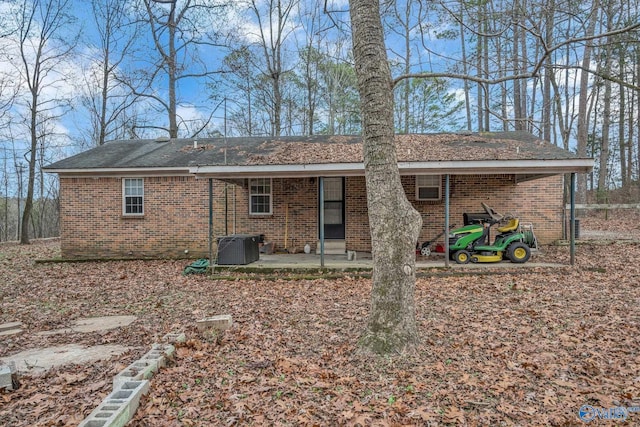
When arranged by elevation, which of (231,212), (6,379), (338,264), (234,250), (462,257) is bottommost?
(6,379)

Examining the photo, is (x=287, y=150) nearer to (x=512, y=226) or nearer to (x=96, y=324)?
(x=512, y=226)

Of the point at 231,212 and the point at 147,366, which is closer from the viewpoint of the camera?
the point at 147,366

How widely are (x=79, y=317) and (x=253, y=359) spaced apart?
4030 millimetres

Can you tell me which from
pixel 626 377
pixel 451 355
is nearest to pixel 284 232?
pixel 451 355

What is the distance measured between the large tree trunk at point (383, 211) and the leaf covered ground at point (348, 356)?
366 millimetres

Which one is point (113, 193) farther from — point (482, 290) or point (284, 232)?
point (482, 290)

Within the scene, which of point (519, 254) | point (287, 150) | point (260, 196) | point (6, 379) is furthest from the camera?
point (287, 150)

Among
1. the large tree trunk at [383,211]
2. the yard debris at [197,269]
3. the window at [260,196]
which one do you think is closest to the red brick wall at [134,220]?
the window at [260,196]

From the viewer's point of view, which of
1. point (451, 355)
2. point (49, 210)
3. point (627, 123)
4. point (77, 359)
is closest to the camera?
point (451, 355)

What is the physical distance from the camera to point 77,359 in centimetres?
439

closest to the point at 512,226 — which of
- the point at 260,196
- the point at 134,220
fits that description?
the point at 260,196

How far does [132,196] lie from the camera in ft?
40.9

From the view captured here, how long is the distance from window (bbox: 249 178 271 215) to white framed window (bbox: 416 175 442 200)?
15.7 feet

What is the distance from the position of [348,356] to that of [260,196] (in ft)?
28.5
